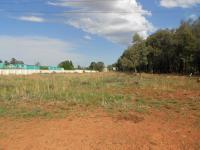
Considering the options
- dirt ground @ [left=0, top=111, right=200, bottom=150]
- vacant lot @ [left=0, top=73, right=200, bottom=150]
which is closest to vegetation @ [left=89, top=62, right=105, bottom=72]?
vacant lot @ [left=0, top=73, right=200, bottom=150]

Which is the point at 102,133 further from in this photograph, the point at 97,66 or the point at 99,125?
the point at 97,66

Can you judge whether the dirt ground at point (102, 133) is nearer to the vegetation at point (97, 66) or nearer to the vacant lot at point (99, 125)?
the vacant lot at point (99, 125)

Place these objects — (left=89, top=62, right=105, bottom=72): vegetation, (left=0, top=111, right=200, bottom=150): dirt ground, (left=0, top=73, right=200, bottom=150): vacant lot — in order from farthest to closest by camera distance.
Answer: (left=89, top=62, right=105, bottom=72): vegetation < (left=0, top=73, right=200, bottom=150): vacant lot < (left=0, top=111, right=200, bottom=150): dirt ground

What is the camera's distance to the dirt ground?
659 centimetres

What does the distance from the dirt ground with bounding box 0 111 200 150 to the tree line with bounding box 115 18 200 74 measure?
4014 cm

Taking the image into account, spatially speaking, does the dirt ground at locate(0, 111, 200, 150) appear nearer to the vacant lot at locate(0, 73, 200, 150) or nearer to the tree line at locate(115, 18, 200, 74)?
the vacant lot at locate(0, 73, 200, 150)

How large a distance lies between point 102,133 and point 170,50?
50.6 m

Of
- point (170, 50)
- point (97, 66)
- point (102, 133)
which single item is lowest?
point (102, 133)

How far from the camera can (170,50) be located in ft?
184

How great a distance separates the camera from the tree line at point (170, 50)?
159 ft

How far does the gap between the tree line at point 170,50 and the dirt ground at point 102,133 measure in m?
40.1

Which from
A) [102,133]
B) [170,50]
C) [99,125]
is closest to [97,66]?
[170,50]

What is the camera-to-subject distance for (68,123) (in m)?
8.59

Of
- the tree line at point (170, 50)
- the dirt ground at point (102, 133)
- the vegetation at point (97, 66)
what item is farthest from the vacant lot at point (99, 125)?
the vegetation at point (97, 66)
